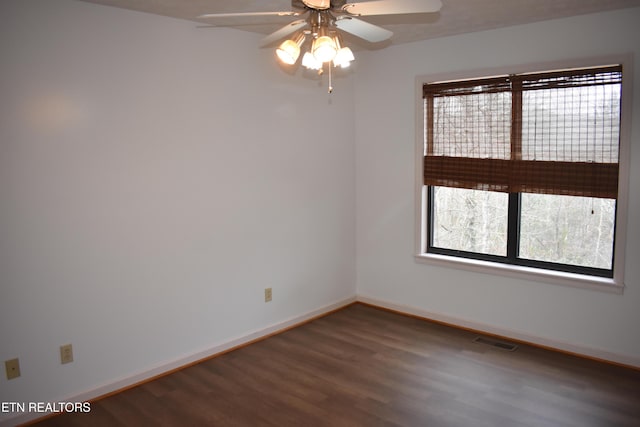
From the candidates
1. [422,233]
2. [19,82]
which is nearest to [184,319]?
[19,82]

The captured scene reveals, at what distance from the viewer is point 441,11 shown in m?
3.37

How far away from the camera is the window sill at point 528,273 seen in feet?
12.0

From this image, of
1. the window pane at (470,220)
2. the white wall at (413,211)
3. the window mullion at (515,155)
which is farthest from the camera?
the window pane at (470,220)

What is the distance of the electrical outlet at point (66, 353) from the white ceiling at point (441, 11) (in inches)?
82.1

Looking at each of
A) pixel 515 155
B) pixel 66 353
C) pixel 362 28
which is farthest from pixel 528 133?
pixel 66 353

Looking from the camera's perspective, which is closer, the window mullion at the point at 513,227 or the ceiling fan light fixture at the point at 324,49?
the ceiling fan light fixture at the point at 324,49

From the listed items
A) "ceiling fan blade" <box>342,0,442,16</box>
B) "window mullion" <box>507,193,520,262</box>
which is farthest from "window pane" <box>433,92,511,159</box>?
"ceiling fan blade" <box>342,0,442,16</box>

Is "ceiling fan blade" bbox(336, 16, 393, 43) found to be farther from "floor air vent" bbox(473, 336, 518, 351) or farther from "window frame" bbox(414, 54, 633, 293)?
"floor air vent" bbox(473, 336, 518, 351)

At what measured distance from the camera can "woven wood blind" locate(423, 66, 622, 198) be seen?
3553 millimetres

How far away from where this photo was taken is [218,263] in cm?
391

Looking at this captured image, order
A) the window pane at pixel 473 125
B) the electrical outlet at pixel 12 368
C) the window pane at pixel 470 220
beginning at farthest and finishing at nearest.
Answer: the window pane at pixel 470 220 < the window pane at pixel 473 125 < the electrical outlet at pixel 12 368

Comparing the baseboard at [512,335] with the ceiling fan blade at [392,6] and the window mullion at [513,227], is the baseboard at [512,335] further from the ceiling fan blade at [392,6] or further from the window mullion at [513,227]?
the ceiling fan blade at [392,6]

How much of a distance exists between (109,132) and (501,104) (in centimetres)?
284

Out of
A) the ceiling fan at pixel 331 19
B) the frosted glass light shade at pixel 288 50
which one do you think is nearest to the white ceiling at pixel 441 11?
the ceiling fan at pixel 331 19
